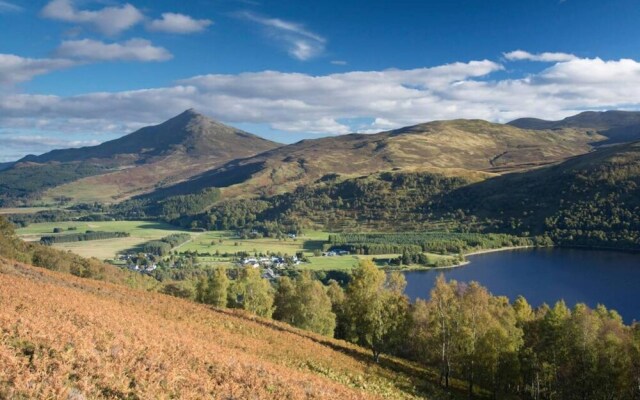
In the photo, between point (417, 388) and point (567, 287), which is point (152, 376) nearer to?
point (417, 388)

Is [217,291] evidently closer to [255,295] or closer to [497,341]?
[255,295]

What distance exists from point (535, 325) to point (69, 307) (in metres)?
61.4

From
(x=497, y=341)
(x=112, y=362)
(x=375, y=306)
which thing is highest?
(x=112, y=362)

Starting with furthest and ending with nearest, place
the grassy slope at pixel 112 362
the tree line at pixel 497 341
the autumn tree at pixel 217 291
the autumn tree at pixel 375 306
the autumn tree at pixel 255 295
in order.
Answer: the autumn tree at pixel 217 291 → the autumn tree at pixel 255 295 → the autumn tree at pixel 375 306 → the tree line at pixel 497 341 → the grassy slope at pixel 112 362

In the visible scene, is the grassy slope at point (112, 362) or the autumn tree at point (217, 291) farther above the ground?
the grassy slope at point (112, 362)

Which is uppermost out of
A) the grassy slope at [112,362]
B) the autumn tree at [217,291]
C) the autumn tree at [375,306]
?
the grassy slope at [112,362]

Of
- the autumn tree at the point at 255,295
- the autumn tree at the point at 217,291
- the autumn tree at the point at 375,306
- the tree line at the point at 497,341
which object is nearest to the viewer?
the tree line at the point at 497,341

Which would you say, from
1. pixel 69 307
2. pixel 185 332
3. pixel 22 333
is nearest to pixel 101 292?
pixel 185 332

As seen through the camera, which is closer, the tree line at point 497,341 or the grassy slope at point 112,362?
the grassy slope at point 112,362

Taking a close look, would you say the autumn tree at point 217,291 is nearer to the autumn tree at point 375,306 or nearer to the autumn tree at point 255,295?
the autumn tree at point 255,295

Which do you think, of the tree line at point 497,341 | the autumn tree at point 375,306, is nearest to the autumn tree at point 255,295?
the tree line at point 497,341

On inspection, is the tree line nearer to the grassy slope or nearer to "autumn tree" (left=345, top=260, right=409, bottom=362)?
"autumn tree" (left=345, top=260, right=409, bottom=362)

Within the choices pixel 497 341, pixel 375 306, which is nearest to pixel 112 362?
pixel 375 306

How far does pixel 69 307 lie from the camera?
2998cm
